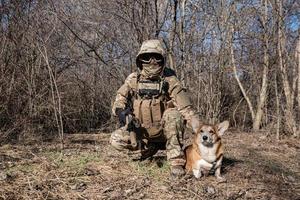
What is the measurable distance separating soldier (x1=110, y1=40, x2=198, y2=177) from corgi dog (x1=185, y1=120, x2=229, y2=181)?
1.10 ft

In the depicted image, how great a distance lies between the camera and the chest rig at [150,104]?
17.9 feet

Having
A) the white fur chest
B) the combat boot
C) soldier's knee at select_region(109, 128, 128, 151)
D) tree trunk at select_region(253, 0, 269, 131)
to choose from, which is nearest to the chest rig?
soldier's knee at select_region(109, 128, 128, 151)

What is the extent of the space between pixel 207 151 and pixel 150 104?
907 millimetres

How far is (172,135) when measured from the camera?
17.3 ft

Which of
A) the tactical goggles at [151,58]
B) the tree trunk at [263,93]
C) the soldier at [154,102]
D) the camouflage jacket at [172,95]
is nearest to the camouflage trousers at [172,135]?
the soldier at [154,102]

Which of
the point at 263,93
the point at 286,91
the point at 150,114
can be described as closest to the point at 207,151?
the point at 150,114

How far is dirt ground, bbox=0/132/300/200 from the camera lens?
177 inches

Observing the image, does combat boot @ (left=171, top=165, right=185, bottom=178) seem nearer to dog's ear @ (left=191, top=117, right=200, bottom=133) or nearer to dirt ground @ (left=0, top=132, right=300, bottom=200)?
dirt ground @ (left=0, top=132, right=300, bottom=200)

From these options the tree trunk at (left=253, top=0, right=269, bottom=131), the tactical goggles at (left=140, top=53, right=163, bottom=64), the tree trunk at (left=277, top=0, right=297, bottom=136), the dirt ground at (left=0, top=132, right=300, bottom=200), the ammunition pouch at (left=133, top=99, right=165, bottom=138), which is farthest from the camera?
the tree trunk at (left=253, top=0, right=269, bottom=131)

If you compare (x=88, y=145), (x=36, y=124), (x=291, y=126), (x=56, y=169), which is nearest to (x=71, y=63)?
(x=36, y=124)

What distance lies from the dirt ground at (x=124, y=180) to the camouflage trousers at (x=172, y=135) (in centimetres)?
20

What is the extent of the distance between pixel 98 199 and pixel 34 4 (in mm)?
4892

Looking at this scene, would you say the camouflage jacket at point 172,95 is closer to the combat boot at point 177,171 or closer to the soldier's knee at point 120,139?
the soldier's knee at point 120,139

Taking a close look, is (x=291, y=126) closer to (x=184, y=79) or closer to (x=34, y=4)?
(x=184, y=79)
